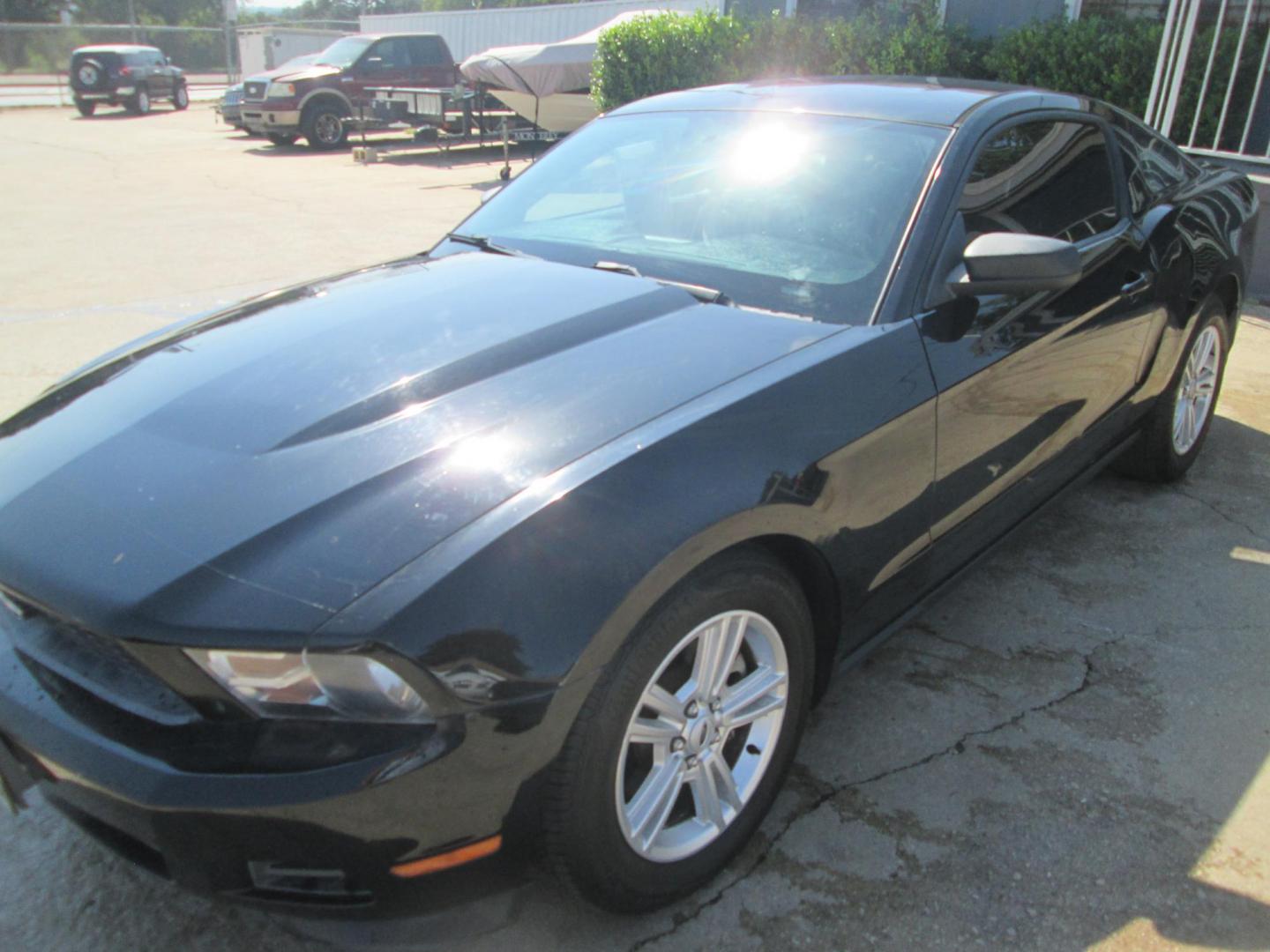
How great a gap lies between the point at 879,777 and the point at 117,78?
27856mm

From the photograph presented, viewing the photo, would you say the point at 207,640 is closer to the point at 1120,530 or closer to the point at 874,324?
the point at 874,324

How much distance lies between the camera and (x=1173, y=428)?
4.20m

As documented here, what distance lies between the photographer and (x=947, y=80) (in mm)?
3520

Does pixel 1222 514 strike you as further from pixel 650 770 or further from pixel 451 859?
pixel 451 859

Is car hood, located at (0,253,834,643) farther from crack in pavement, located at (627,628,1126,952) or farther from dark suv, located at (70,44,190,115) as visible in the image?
dark suv, located at (70,44,190,115)

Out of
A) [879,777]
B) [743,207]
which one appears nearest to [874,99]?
[743,207]

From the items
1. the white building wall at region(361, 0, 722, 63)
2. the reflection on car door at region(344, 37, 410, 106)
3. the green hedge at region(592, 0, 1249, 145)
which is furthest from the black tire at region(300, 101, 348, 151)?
the green hedge at region(592, 0, 1249, 145)

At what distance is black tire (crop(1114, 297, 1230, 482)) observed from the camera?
161 inches

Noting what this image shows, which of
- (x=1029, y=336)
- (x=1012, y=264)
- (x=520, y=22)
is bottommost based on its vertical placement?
(x=1029, y=336)

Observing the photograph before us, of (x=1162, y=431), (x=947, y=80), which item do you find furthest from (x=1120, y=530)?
(x=947, y=80)

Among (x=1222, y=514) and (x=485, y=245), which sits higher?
(x=485, y=245)

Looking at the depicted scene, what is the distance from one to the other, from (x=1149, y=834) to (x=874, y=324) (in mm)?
1352

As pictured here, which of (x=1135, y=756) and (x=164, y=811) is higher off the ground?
(x=164, y=811)

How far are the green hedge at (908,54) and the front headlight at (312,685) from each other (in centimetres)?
903
